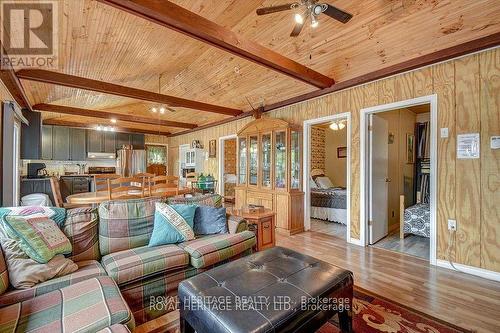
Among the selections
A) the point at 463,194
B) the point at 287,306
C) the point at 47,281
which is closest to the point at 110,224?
the point at 47,281

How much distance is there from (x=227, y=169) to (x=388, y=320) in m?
5.53

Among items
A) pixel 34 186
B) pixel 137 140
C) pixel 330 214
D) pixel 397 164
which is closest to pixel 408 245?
pixel 330 214

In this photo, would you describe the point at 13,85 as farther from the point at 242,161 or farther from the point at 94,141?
the point at 94,141

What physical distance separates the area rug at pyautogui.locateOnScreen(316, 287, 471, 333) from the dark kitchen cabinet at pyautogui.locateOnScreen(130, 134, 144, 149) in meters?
8.11

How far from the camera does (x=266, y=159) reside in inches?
182

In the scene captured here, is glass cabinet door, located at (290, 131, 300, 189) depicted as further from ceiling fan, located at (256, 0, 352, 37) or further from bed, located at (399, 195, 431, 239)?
ceiling fan, located at (256, 0, 352, 37)

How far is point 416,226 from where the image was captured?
3.53 meters

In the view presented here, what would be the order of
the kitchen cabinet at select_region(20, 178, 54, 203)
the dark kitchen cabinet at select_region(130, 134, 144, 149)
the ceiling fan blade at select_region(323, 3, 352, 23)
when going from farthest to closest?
the dark kitchen cabinet at select_region(130, 134, 144, 149) → the kitchen cabinet at select_region(20, 178, 54, 203) → the ceiling fan blade at select_region(323, 3, 352, 23)

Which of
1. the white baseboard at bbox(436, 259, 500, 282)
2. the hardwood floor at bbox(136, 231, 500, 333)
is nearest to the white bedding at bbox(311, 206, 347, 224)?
the hardwood floor at bbox(136, 231, 500, 333)

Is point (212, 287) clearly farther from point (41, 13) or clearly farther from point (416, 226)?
point (416, 226)

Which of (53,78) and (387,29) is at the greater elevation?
(387,29)

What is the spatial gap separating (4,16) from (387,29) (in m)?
3.57

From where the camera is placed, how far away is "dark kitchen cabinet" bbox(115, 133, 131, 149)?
7.72 m

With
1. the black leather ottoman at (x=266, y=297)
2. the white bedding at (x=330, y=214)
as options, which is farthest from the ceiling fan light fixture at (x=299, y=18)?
the white bedding at (x=330, y=214)
